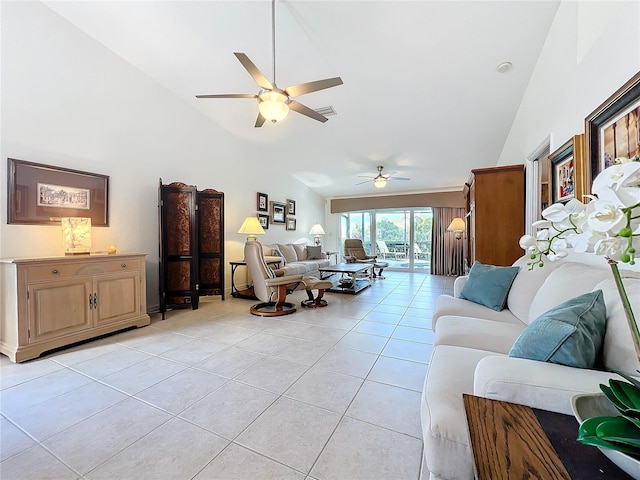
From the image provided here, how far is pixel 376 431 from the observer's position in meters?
1.39

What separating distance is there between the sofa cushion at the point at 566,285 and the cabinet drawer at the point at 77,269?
12.3 ft

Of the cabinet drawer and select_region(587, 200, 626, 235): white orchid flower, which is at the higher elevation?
select_region(587, 200, 626, 235): white orchid flower

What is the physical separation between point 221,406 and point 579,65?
3424 millimetres

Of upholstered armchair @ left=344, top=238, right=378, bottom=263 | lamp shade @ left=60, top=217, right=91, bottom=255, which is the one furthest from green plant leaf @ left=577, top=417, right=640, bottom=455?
upholstered armchair @ left=344, top=238, right=378, bottom=263

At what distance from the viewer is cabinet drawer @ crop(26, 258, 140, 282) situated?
2.22 metres

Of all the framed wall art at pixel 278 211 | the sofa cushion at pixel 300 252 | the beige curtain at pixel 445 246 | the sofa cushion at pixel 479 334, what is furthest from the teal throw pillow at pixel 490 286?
the beige curtain at pixel 445 246

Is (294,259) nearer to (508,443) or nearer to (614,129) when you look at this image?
(614,129)

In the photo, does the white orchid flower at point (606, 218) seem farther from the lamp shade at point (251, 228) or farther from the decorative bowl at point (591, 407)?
the lamp shade at point (251, 228)

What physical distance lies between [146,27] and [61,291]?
2852 millimetres

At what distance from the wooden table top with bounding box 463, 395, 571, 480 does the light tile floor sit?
71 centimetres

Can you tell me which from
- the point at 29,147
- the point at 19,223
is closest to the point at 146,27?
the point at 29,147

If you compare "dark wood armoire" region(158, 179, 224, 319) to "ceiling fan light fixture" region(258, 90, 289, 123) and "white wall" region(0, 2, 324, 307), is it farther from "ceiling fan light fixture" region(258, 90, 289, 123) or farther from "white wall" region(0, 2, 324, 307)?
"ceiling fan light fixture" region(258, 90, 289, 123)

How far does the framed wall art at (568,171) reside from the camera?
177 centimetres

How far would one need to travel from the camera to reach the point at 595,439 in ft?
1.65
